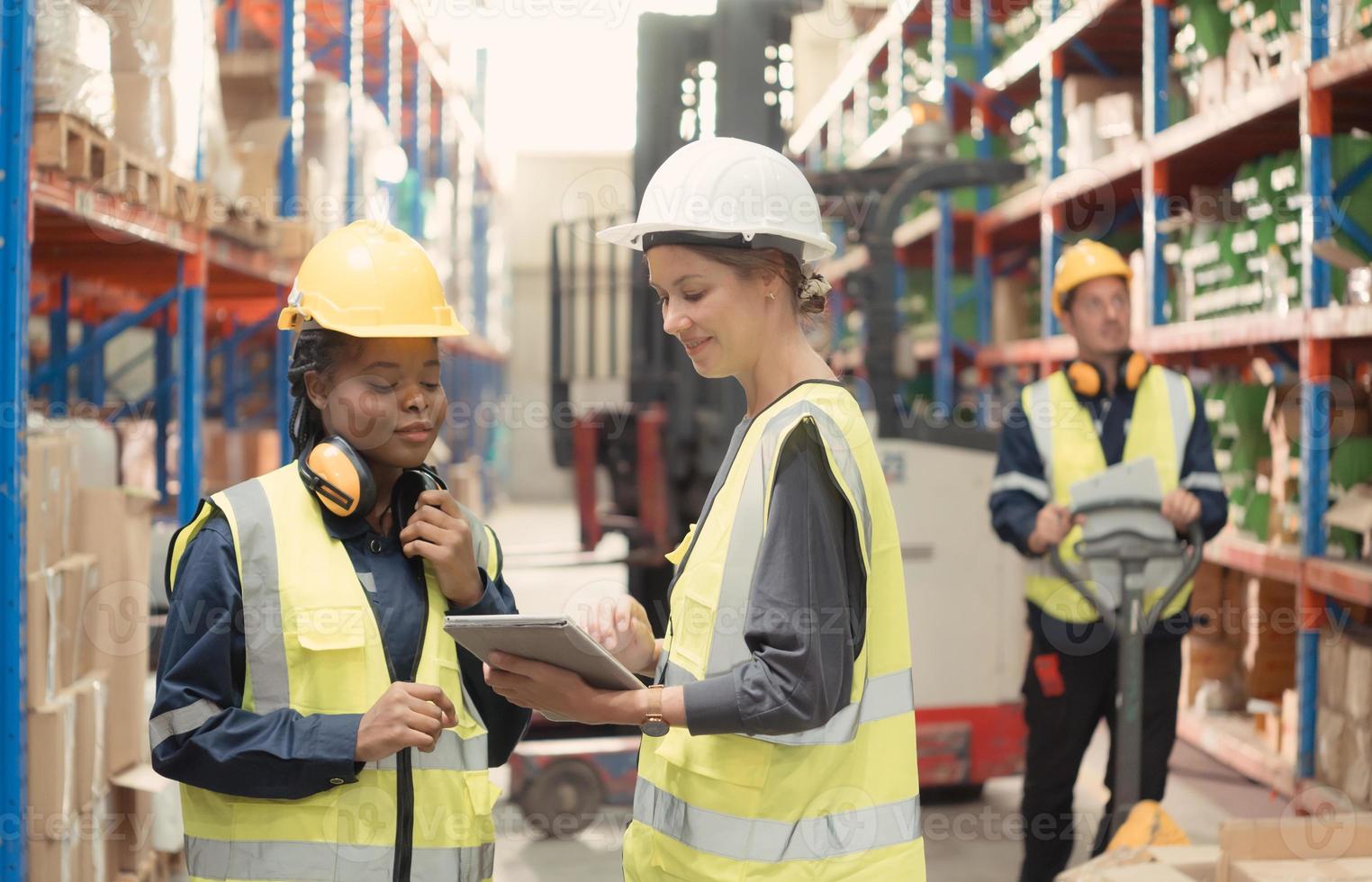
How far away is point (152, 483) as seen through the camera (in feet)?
33.1

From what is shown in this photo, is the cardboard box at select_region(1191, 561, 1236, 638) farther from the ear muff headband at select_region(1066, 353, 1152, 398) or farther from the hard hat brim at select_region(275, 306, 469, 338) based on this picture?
the hard hat brim at select_region(275, 306, 469, 338)

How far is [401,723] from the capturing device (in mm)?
1782

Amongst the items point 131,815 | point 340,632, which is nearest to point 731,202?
point 340,632

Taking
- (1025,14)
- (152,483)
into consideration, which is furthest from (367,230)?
(152,483)

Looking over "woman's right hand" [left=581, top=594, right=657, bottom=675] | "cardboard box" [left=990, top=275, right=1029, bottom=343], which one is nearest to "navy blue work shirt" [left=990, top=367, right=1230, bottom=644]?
"woman's right hand" [left=581, top=594, right=657, bottom=675]

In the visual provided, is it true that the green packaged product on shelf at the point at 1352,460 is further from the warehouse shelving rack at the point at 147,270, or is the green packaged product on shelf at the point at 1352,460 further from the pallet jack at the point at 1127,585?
the warehouse shelving rack at the point at 147,270

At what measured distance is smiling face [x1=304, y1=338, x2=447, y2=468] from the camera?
6.48 feet

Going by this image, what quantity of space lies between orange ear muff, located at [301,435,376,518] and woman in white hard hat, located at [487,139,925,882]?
0.33m

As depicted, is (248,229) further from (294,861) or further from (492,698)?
(294,861)

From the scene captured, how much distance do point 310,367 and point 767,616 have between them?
84cm

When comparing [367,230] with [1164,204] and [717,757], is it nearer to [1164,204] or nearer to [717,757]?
[717,757]

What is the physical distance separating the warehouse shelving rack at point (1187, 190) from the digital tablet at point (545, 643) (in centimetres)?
384

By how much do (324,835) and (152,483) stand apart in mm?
9011

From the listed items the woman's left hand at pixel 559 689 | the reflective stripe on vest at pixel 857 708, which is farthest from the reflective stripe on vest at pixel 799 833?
the woman's left hand at pixel 559 689
